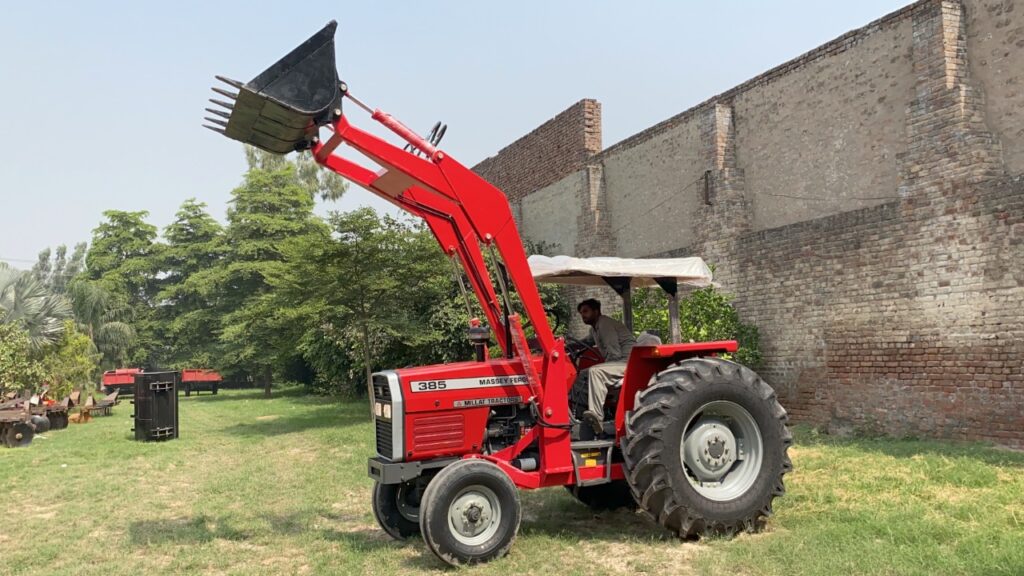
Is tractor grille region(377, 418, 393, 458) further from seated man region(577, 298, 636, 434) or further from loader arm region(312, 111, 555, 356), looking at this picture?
seated man region(577, 298, 636, 434)

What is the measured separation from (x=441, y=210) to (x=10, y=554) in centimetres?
451

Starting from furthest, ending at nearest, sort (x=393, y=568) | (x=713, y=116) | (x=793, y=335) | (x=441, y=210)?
(x=713, y=116) → (x=793, y=335) → (x=441, y=210) → (x=393, y=568)

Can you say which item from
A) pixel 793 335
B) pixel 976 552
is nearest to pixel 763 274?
pixel 793 335

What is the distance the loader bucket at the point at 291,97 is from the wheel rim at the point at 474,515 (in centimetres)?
276

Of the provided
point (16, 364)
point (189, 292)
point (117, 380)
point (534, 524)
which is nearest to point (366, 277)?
point (16, 364)

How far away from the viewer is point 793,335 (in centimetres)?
1171

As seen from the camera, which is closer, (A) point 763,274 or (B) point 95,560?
(B) point 95,560

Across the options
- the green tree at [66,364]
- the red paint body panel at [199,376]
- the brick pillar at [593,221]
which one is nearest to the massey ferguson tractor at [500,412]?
the brick pillar at [593,221]

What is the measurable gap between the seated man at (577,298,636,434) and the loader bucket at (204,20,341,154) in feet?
9.36

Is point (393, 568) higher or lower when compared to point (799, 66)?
lower

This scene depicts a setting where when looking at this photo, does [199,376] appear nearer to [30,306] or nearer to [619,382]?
[30,306]

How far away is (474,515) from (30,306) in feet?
71.1

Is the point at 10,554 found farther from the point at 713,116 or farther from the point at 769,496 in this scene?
the point at 713,116

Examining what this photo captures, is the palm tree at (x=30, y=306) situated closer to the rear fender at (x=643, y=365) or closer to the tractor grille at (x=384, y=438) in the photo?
the tractor grille at (x=384, y=438)
